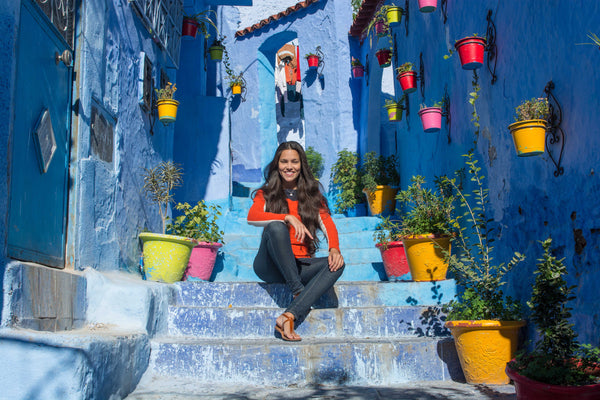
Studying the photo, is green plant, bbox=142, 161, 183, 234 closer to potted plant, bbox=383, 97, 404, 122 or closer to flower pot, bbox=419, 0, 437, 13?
flower pot, bbox=419, 0, 437, 13

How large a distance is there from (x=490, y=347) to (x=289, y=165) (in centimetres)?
196

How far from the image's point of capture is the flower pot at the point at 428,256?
4293 mm

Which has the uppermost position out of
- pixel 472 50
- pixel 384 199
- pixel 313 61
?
pixel 313 61

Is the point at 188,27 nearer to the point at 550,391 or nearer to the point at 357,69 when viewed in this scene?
the point at 357,69

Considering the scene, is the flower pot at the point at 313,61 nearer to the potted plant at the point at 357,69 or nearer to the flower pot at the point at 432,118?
the potted plant at the point at 357,69

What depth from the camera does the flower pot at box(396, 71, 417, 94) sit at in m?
5.86

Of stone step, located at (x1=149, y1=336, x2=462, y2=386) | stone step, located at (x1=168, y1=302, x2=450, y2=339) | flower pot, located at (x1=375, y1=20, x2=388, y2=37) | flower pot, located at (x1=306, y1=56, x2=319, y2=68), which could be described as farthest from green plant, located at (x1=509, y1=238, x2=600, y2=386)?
flower pot, located at (x1=306, y1=56, x2=319, y2=68)

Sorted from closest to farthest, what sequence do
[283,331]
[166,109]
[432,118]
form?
1. [283,331]
2. [432,118]
3. [166,109]

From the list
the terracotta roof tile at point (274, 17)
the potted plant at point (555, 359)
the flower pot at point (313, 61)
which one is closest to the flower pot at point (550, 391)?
the potted plant at point (555, 359)

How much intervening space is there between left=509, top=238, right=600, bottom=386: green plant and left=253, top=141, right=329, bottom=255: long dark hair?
185cm

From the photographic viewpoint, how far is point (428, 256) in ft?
14.1

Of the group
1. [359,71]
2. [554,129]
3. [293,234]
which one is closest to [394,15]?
[359,71]

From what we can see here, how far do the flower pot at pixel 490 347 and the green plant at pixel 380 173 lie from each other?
4.85 metres

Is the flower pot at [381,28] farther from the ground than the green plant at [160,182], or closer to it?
farther from the ground
